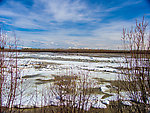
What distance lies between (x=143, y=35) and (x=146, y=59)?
59 centimetres

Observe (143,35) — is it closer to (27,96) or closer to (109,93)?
(109,93)

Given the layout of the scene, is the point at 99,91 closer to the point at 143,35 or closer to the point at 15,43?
the point at 143,35

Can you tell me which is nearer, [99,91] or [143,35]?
[143,35]

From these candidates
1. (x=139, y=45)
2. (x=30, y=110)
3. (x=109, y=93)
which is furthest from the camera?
(x=109, y=93)

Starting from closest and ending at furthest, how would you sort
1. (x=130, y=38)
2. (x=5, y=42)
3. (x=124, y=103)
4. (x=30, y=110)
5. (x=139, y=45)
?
(x=5, y=42) < (x=139, y=45) < (x=130, y=38) < (x=30, y=110) < (x=124, y=103)

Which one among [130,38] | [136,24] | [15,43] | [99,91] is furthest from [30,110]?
[136,24]

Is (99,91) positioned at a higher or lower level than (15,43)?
lower

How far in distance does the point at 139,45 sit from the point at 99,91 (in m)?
3.85

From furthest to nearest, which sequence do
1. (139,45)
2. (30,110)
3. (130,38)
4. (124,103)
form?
(124,103)
(30,110)
(130,38)
(139,45)

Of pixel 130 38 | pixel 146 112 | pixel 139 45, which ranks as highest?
pixel 130 38

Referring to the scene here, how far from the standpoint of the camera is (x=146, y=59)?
2656mm

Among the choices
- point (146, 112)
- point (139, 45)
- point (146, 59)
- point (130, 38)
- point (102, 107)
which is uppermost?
point (130, 38)

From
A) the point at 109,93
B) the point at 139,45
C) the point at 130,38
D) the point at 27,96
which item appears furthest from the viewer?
the point at 109,93

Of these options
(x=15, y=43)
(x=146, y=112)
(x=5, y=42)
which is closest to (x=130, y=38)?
(x=146, y=112)
